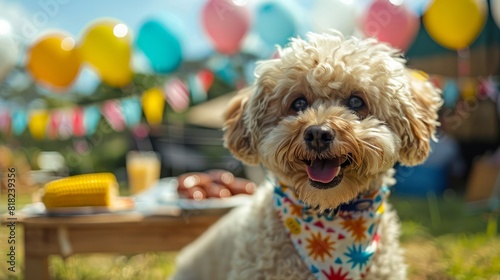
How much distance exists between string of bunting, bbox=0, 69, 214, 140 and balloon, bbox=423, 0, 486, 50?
3.50m

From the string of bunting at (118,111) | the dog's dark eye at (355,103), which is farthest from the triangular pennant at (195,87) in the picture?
the dog's dark eye at (355,103)

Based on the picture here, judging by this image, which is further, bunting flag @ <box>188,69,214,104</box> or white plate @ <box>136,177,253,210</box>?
bunting flag @ <box>188,69,214,104</box>

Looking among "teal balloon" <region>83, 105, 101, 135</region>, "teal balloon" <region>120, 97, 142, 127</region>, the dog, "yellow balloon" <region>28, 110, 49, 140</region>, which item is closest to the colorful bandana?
the dog

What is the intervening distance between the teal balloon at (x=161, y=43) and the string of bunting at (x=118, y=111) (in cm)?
97

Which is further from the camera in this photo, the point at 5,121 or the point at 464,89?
the point at 5,121

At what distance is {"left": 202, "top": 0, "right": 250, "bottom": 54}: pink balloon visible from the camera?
6.15m

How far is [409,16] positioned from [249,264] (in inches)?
184

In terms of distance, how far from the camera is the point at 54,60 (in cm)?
612

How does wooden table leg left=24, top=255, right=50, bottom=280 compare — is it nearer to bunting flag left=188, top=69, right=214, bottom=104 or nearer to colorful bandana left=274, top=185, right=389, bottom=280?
colorful bandana left=274, top=185, right=389, bottom=280

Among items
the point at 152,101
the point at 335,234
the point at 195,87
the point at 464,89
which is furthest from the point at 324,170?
the point at 195,87

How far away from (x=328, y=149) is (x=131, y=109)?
22.1 feet

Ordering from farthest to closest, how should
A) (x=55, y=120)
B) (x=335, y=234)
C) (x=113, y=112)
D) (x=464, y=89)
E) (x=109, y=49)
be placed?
(x=55, y=120) < (x=113, y=112) < (x=464, y=89) < (x=109, y=49) < (x=335, y=234)

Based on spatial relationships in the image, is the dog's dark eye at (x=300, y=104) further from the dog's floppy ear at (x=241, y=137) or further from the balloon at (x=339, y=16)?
the balloon at (x=339, y=16)

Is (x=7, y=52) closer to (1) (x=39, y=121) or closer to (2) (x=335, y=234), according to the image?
(1) (x=39, y=121)
